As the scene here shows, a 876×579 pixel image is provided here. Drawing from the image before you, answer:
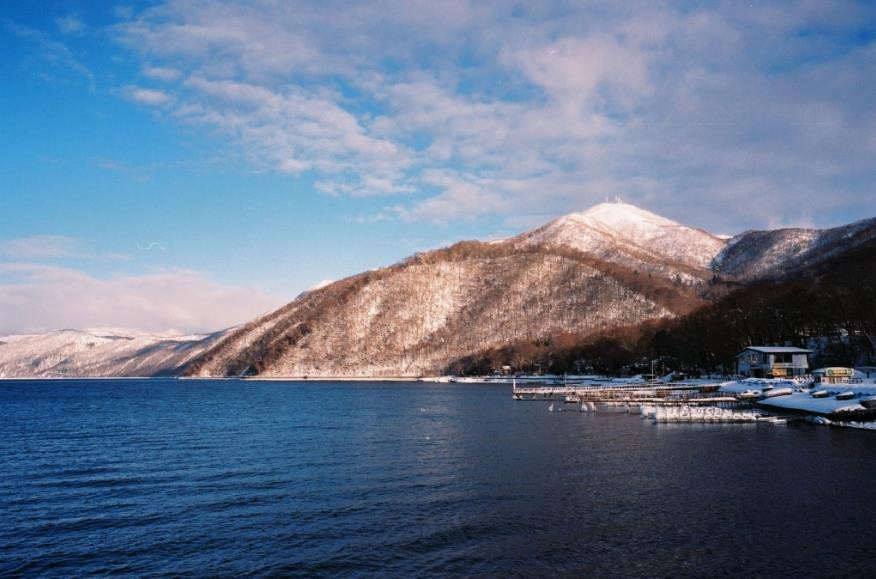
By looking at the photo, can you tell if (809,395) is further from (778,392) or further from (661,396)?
(661,396)

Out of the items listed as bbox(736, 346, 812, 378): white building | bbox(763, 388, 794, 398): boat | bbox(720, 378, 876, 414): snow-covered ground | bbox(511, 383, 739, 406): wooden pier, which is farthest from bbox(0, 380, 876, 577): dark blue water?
bbox(736, 346, 812, 378): white building

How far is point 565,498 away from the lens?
3152cm

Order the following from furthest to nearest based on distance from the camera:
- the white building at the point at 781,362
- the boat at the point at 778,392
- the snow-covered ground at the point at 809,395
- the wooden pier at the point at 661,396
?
1. the white building at the point at 781,362
2. the wooden pier at the point at 661,396
3. the boat at the point at 778,392
4. the snow-covered ground at the point at 809,395

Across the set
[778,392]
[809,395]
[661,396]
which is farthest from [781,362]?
[809,395]

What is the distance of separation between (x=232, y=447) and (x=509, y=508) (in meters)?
28.9

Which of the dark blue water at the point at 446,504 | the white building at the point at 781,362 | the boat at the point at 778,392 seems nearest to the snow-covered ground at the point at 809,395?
the boat at the point at 778,392

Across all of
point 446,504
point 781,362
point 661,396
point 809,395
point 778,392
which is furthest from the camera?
point 661,396

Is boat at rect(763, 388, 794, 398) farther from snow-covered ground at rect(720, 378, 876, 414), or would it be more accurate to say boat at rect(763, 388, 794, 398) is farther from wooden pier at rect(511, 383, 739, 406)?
wooden pier at rect(511, 383, 739, 406)

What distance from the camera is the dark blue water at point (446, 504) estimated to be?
74.3ft

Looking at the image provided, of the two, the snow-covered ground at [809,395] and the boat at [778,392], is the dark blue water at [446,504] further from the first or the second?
the boat at [778,392]

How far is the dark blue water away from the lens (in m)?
22.7

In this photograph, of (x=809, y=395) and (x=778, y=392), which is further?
(x=778, y=392)

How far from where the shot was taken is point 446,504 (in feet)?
99.6

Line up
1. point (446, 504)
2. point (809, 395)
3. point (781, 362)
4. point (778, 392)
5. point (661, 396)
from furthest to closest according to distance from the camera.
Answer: point (661, 396) → point (781, 362) → point (778, 392) → point (809, 395) → point (446, 504)
